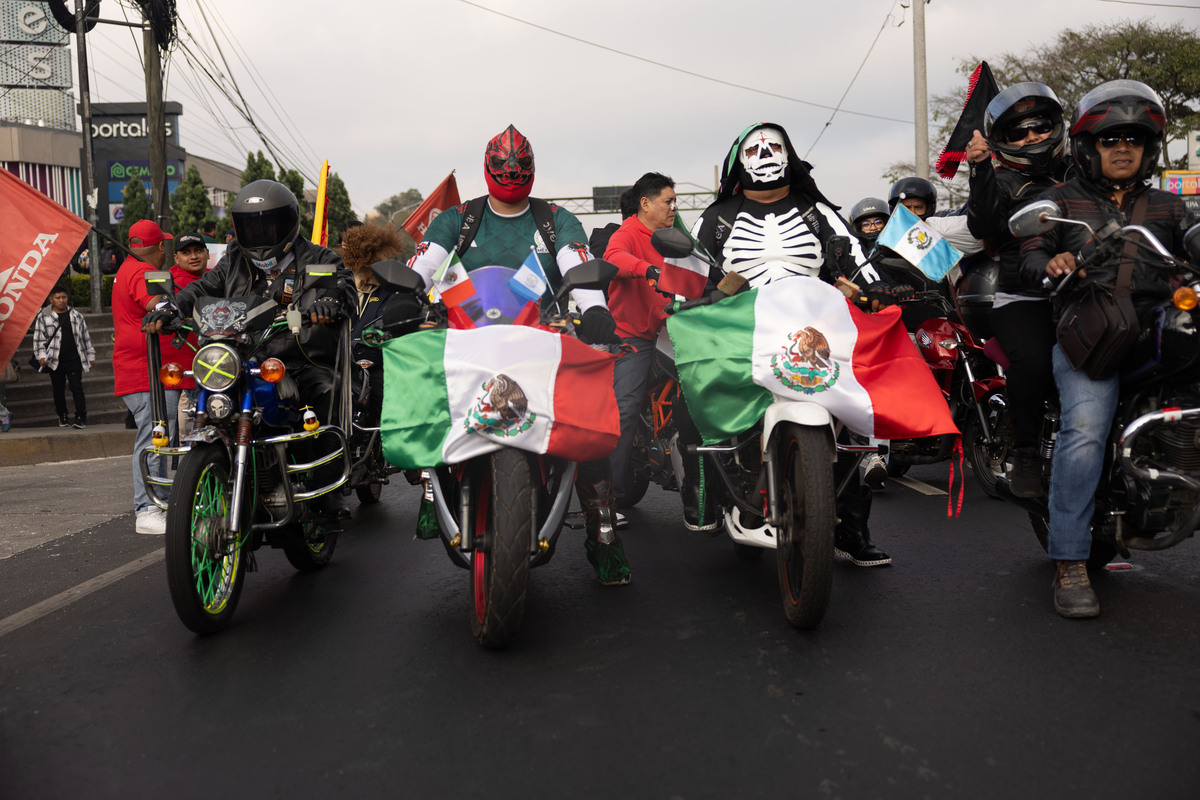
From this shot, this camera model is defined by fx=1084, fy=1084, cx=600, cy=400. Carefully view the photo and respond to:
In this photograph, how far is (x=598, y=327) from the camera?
189 inches

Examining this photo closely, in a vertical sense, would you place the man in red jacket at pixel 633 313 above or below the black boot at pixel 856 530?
above

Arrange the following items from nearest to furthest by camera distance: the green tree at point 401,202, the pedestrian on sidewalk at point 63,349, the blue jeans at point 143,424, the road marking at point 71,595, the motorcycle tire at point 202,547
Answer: the motorcycle tire at point 202,547, the road marking at point 71,595, the blue jeans at point 143,424, the pedestrian on sidewalk at point 63,349, the green tree at point 401,202

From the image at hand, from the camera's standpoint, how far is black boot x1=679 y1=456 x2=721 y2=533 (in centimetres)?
519

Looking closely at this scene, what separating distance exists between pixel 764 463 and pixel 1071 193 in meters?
1.67

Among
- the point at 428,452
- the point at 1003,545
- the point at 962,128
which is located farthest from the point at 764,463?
the point at 962,128

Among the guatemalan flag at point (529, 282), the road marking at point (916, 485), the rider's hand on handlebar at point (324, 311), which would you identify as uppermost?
the guatemalan flag at point (529, 282)

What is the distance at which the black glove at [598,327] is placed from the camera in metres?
4.81

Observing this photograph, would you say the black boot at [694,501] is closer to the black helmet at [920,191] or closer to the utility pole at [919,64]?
the black helmet at [920,191]

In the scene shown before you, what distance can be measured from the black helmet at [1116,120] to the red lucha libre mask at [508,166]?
2.48 meters

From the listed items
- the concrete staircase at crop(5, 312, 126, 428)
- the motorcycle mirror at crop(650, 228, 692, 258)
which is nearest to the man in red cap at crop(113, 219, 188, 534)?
the motorcycle mirror at crop(650, 228, 692, 258)

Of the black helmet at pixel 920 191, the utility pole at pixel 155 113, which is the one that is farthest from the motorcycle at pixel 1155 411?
the utility pole at pixel 155 113

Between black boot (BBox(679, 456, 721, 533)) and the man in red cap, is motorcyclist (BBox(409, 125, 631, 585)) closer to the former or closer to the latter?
black boot (BBox(679, 456, 721, 533))

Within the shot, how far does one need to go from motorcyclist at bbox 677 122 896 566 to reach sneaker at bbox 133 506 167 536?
3.90 metres

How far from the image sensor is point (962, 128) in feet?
21.8
